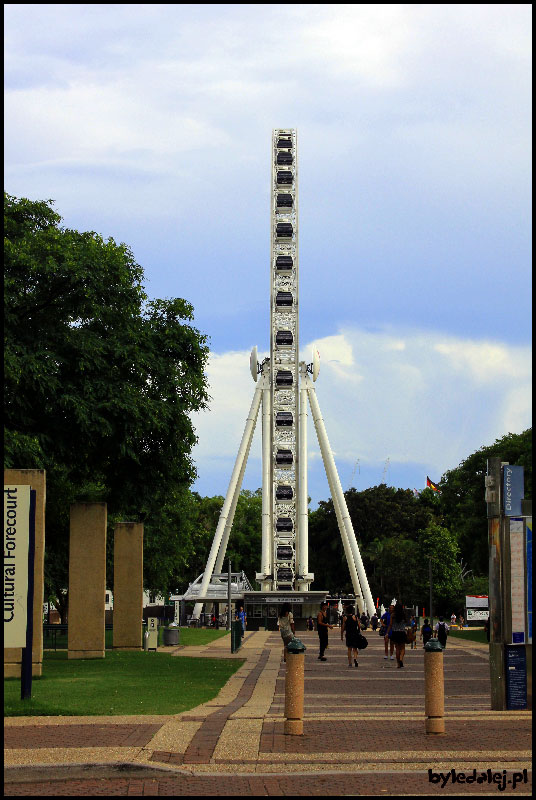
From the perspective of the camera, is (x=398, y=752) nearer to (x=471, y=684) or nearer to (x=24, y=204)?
(x=471, y=684)

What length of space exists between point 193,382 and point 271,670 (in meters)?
10.3

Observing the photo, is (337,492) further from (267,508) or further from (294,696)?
(294,696)

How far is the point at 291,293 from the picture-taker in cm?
9906

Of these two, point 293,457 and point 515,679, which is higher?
point 293,457

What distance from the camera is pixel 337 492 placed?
97.7 meters

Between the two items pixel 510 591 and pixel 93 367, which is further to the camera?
pixel 93 367

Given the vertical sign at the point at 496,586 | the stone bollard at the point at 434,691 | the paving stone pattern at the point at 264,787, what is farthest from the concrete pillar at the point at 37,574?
the paving stone pattern at the point at 264,787

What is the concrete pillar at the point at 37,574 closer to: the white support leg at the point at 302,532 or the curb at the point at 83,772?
the curb at the point at 83,772

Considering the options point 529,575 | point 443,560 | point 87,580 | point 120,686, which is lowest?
point 443,560

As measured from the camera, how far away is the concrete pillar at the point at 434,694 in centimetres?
1405

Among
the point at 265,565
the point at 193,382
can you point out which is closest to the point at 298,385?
the point at 265,565

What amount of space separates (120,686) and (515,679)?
27.4 ft

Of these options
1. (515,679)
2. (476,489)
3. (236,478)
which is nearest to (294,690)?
(515,679)

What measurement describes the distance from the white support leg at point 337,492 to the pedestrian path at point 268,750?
74733 mm
